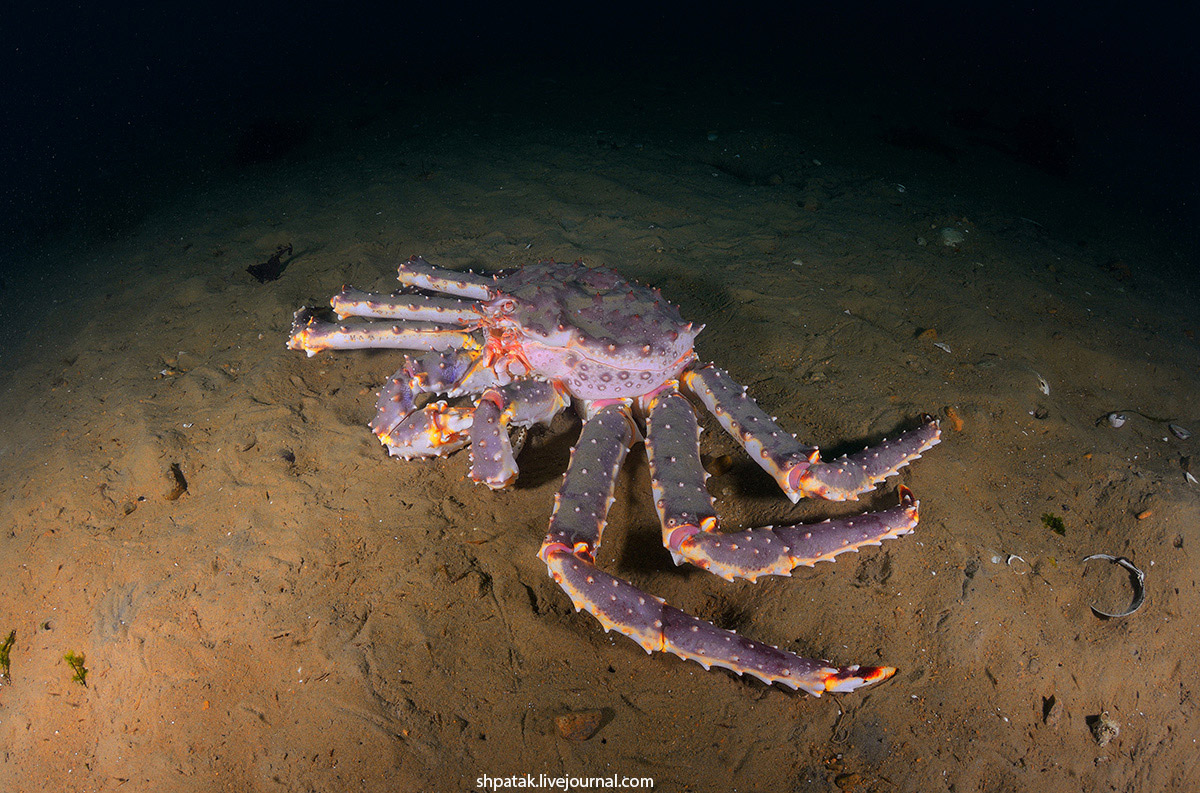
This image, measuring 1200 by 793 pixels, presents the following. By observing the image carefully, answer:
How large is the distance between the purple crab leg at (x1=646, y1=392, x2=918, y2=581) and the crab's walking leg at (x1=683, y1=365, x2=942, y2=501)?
0.17m

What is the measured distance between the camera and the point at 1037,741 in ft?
7.91

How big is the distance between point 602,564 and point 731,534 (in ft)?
2.70

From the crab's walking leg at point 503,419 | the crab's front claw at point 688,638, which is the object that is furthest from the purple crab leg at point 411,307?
the crab's front claw at point 688,638

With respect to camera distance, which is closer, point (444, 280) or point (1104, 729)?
point (1104, 729)

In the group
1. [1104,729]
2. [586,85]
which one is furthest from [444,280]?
[586,85]

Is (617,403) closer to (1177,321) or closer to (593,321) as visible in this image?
(593,321)

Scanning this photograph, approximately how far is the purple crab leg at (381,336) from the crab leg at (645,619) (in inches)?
57.2

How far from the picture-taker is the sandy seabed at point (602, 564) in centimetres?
241

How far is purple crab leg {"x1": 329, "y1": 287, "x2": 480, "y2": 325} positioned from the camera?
3.82 metres

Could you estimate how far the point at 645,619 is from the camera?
2.44 meters

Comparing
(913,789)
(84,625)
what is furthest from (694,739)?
(84,625)

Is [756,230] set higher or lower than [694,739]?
higher

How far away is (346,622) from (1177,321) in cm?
776

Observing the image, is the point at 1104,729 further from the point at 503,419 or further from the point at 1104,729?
the point at 503,419
